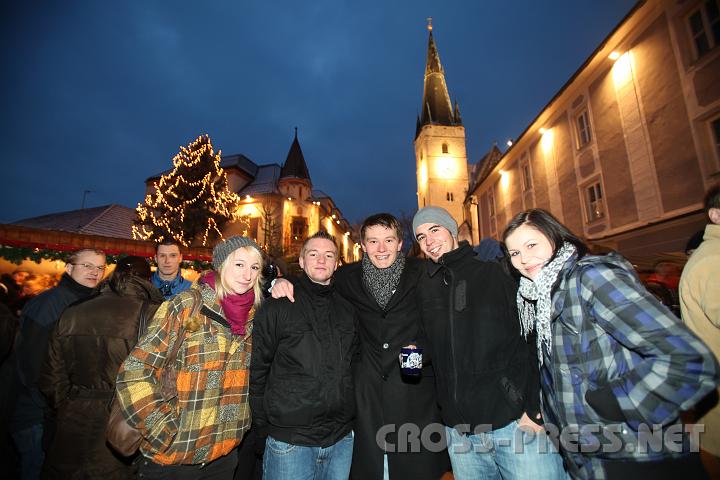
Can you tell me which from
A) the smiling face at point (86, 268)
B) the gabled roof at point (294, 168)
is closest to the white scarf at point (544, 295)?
the smiling face at point (86, 268)

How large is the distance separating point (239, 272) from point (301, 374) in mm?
980

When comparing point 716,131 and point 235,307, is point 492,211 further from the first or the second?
point 235,307

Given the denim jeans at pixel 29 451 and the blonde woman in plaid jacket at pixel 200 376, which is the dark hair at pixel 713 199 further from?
the denim jeans at pixel 29 451

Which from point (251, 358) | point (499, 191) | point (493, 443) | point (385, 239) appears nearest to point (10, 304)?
point (251, 358)

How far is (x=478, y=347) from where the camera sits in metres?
2.44

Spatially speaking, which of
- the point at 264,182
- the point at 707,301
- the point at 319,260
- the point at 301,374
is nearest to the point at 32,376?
the point at 301,374

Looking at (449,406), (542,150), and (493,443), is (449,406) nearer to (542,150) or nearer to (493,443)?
(493,443)

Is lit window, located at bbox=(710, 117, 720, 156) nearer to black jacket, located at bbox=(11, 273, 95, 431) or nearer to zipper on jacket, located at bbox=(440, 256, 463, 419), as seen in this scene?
zipper on jacket, located at bbox=(440, 256, 463, 419)

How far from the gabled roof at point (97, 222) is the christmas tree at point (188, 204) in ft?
6.96

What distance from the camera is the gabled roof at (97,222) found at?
25391mm

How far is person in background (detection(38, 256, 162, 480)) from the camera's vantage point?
2.76m

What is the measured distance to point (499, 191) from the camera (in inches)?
1022

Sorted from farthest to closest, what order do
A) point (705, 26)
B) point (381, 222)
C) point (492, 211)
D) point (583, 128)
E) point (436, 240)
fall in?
point (492, 211) → point (583, 128) → point (705, 26) → point (381, 222) → point (436, 240)

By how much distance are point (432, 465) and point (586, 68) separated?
1805cm
